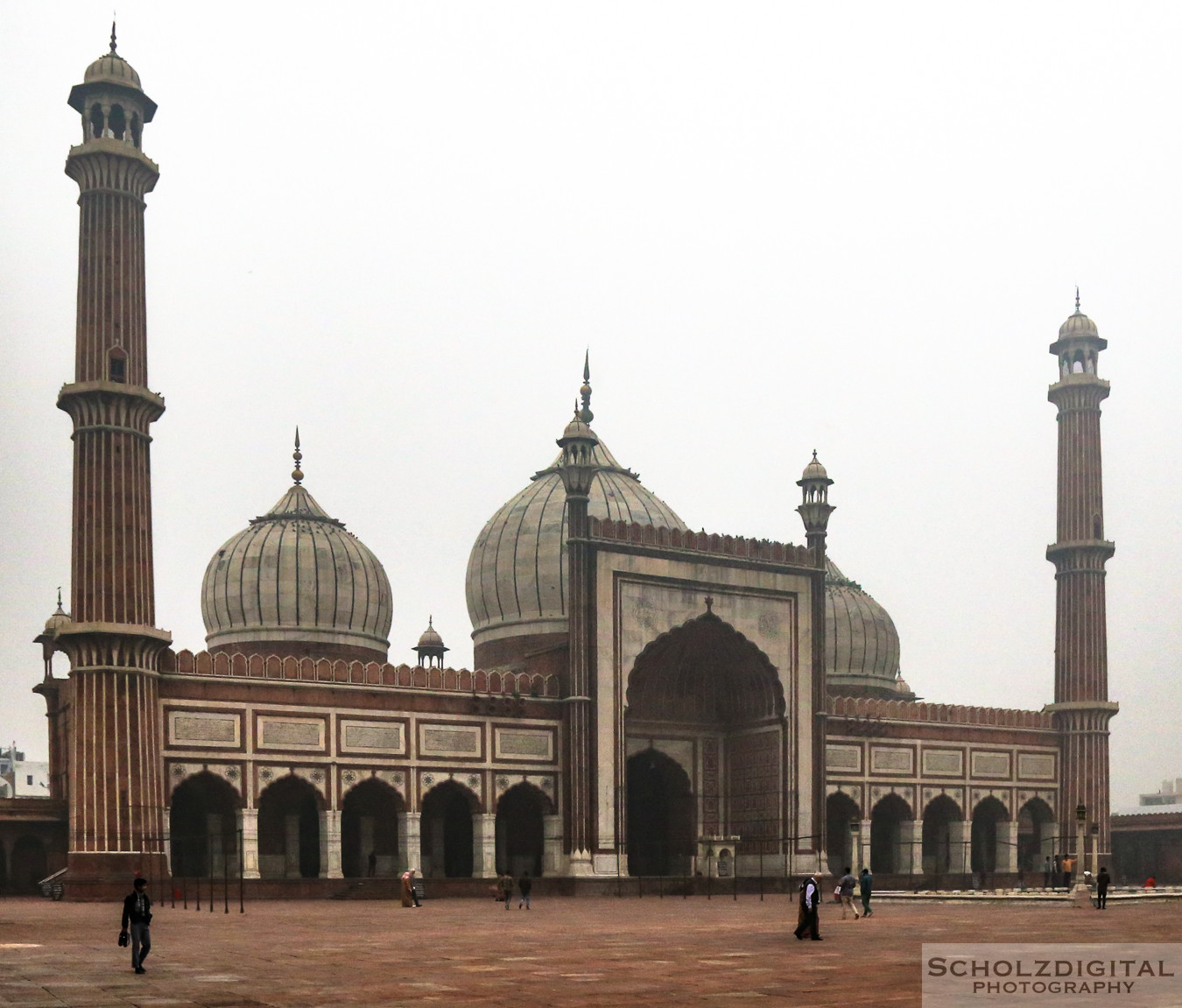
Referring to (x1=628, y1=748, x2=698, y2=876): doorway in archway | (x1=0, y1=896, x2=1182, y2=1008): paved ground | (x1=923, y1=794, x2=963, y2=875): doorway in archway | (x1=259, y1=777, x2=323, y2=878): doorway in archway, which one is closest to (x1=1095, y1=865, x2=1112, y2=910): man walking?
(x1=0, y1=896, x2=1182, y2=1008): paved ground

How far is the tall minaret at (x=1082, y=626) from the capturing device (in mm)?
40375

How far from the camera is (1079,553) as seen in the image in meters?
40.4

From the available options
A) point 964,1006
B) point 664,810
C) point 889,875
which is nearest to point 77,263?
point 664,810

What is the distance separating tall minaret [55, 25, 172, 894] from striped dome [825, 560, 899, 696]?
2111 centimetres

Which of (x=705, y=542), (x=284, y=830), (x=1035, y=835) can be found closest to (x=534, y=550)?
(x=705, y=542)

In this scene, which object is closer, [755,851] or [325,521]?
[755,851]

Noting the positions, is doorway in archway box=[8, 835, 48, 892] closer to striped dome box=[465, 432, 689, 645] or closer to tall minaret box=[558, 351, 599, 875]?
tall minaret box=[558, 351, 599, 875]

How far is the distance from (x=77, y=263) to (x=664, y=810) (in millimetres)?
17575

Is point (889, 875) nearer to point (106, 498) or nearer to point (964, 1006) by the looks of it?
point (106, 498)

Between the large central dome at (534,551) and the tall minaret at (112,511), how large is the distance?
1106cm

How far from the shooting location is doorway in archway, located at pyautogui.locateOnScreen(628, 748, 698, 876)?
35.8 metres

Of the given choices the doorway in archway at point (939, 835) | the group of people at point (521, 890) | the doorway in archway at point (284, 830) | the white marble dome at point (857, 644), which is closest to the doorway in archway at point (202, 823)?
the doorway in archway at point (284, 830)

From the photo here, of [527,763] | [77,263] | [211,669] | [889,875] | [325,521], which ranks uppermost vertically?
[77,263]

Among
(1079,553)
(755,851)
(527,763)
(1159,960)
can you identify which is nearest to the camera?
(1159,960)
